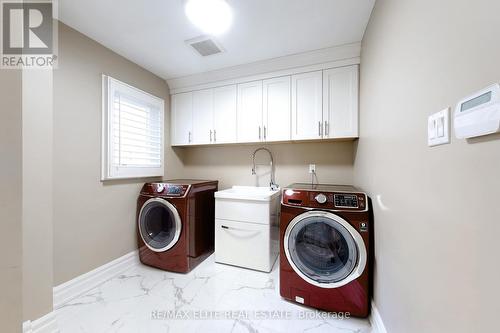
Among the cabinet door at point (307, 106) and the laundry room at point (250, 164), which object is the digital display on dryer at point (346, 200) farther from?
the cabinet door at point (307, 106)

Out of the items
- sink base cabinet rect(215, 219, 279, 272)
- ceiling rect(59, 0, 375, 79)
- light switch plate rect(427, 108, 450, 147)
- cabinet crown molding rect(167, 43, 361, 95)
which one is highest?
ceiling rect(59, 0, 375, 79)

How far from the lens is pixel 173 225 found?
2.05 metres

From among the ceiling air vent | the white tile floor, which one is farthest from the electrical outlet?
the ceiling air vent

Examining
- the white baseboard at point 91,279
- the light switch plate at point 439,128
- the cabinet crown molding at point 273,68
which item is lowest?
the white baseboard at point 91,279

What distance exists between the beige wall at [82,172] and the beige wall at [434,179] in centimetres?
240

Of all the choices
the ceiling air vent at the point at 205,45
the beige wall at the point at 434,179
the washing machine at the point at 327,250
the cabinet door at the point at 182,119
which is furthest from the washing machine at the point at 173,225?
the beige wall at the point at 434,179

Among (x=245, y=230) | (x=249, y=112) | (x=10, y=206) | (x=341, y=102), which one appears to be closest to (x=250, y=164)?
(x=249, y=112)

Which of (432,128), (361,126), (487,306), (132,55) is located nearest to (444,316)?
(487,306)

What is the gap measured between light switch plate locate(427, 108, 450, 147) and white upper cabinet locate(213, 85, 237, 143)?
191cm

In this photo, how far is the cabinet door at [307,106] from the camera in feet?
6.79

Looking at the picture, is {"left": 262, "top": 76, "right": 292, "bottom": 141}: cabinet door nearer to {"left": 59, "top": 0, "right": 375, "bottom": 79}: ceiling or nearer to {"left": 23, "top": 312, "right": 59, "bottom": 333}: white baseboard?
{"left": 59, "top": 0, "right": 375, "bottom": 79}: ceiling

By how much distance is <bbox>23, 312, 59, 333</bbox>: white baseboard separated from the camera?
120cm

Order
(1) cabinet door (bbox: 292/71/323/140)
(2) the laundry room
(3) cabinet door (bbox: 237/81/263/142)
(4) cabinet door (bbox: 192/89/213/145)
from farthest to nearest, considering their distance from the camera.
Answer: (4) cabinet door (bbox: 192/89/213/145) < (3) cabinet door (bbox: 237/81/263/142) < (1) cabinet door (bbox: 292/71/323/140) < (2) the laundry room

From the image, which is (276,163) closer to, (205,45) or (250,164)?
(250,164)
